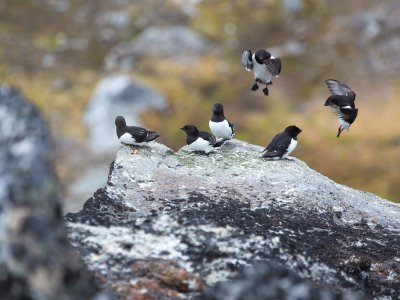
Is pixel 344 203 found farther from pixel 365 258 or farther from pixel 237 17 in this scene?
pixel 237 17

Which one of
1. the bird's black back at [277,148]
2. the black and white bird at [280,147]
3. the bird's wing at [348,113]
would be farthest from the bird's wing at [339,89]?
the bird's black back at [277,148]

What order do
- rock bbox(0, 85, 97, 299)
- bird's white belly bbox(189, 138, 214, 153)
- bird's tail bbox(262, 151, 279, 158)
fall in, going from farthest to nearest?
1. bird's white belly bbox(189, 138, 214, 153)
2. bird's tail bbox(262, 151, 279, 158)
3. rock bbox(0, 85, 97, 299)

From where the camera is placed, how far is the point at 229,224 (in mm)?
14602

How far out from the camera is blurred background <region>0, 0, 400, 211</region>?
61375mm

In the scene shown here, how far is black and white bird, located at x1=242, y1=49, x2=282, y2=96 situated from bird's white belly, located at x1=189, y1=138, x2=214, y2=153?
339cm

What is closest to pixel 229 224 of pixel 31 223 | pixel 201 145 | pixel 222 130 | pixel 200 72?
pixel 31 223

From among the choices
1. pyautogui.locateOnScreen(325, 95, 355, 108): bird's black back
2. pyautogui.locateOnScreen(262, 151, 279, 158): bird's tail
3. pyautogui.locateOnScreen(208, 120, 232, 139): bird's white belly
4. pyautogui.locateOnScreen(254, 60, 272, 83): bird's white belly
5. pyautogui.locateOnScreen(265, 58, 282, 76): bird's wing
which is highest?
pyautogui.locateOnScreen(254, 60, 272, 83): bird's white belly

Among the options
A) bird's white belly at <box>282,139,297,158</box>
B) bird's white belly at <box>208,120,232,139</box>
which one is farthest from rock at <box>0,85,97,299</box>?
bird's white belly at <box>208,120,232,139</box>

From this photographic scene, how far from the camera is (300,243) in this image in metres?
14.9

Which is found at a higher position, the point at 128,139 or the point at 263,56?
the point at 263,56

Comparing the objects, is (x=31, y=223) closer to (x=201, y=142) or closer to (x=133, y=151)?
(x=133, y=151)

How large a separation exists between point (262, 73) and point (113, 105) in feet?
141

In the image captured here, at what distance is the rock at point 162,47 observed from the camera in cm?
7569

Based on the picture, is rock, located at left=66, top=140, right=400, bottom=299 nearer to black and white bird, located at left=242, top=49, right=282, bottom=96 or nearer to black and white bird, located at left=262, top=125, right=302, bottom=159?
black and white bird, located at left=262, top=125, right=302, bottom=159
